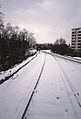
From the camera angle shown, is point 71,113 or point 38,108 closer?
point 71,113

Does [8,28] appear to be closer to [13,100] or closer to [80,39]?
[13,100]

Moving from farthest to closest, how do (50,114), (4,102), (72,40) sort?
(72,40) → (4,102) → (50,114)

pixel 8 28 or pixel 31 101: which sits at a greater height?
pixel 8 28

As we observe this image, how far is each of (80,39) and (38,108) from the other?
508ft

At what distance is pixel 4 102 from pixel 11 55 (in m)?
30.8

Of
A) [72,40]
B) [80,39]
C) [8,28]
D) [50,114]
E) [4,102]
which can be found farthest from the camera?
[72,40]

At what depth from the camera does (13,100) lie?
27.0ft

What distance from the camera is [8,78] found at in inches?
565

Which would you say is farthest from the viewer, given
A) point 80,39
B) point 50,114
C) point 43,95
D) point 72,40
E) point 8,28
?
point 72,40

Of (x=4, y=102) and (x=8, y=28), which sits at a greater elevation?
(x=8, y=28)

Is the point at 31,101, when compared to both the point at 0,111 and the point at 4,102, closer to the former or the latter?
the point at 4,102

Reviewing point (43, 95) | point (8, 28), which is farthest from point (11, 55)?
point (43, 95)

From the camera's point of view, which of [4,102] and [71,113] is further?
[4,102]


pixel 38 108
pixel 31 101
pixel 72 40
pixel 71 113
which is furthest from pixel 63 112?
pixel 72 40
